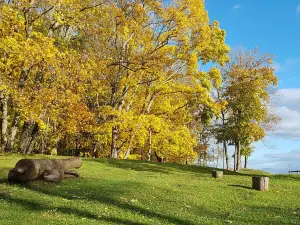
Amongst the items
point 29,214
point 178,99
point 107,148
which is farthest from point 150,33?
point 29,214

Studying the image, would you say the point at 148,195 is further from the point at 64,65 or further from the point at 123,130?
the point at 123,130

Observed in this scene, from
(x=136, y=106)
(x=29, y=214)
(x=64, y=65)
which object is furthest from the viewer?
(x=136, y=106)

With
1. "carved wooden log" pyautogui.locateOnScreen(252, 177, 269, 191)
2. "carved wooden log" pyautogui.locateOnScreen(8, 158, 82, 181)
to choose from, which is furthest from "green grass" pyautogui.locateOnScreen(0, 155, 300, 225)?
"carved wooden log" pyautogui.locateOnScreen(252, 177, 269, 191)

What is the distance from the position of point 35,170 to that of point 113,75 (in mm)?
24072

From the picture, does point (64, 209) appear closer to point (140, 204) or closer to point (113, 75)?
point (140, 204)

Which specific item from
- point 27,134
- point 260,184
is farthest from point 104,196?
point 27,134

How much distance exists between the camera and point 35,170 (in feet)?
60.3

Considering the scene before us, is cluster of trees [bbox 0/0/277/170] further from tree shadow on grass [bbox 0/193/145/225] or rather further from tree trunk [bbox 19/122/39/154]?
tree shadow on grass [bbox 0/193/145/225]

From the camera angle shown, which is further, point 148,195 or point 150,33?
point 150,33

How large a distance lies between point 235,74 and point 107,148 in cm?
2033

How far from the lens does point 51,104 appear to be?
30859mm

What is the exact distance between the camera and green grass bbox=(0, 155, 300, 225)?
1207 centimetres

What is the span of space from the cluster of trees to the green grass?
9.28 meters

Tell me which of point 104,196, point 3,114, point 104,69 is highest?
point 104,69
